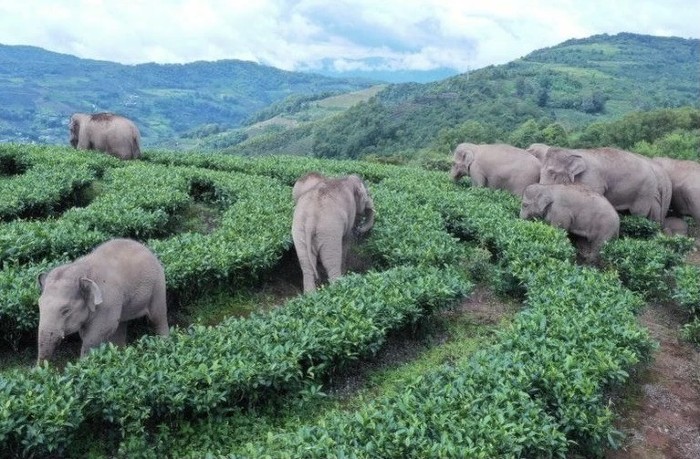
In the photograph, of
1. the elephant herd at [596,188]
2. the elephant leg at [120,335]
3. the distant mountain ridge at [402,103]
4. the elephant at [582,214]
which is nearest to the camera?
the elephant leg at [120,335]

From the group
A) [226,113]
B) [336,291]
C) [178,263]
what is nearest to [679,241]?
[336,291]

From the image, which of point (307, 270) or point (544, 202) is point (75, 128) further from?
point (544, 202)

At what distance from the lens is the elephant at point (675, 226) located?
14305 millimetres

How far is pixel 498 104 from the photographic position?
3130 inches

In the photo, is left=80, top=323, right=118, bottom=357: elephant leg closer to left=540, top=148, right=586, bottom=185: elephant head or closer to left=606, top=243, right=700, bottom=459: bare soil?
left=606, top=243, right=700, bottom=459: bare soil

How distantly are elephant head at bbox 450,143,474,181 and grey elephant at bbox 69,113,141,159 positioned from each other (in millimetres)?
8998

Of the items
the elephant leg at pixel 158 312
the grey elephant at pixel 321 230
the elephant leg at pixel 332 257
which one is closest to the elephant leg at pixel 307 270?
the grey elephant at pixel 321 230

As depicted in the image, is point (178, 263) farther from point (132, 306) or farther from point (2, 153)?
point (2, 153)

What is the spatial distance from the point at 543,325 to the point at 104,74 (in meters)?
212

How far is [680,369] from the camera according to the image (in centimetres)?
861

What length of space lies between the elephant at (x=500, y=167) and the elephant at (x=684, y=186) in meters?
2.85

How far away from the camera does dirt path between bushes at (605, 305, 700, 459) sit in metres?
6.76

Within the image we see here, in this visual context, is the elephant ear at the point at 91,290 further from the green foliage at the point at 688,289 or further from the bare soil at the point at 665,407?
the green foliage at the point at 688,289

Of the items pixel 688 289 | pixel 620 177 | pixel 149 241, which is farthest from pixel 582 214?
pixel 149 241
